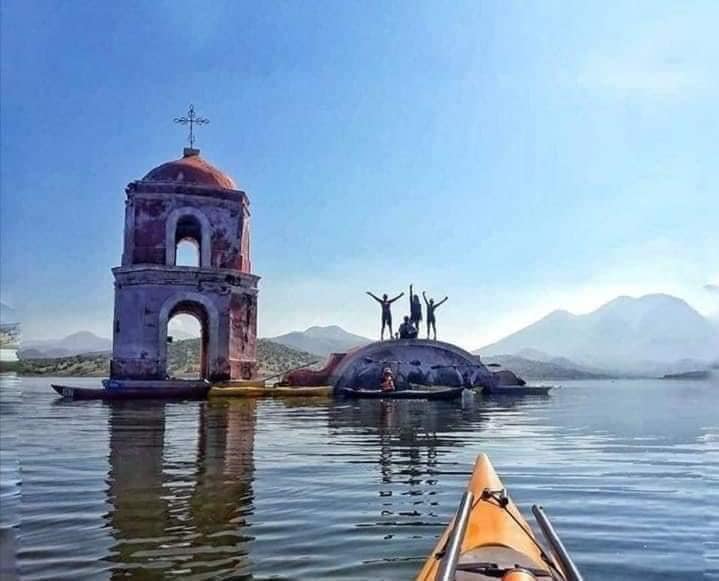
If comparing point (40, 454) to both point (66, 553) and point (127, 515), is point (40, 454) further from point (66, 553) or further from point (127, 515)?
point (66, 553)

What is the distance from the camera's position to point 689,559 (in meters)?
5.70

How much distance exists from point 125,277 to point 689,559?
24.2 m

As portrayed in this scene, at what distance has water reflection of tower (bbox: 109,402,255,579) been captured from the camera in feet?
17.2

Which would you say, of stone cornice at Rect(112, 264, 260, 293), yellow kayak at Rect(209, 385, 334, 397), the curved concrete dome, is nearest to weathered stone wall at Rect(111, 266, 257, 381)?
stone cornice at Rect(112, 264, 260, 293)

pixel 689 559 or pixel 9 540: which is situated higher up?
pixel 9 540

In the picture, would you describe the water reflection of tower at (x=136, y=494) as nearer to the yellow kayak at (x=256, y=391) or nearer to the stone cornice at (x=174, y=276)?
the yellow kayak at (x=256, y=391)

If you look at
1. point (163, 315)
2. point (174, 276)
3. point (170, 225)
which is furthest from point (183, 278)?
point (170, 225)

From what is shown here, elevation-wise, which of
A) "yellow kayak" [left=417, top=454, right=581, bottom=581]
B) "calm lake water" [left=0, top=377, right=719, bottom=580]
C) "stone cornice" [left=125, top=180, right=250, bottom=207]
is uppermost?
"stone cornice" [left=125, top=180, right=250, bottom=207]

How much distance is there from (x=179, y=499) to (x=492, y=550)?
408cm

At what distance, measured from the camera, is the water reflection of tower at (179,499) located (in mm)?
5230

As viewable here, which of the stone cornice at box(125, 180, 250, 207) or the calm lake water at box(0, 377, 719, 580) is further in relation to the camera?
the stone cornice at box(125, 180, 250, 207)

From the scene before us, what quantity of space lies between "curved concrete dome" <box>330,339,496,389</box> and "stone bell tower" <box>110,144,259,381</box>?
5.03 metres

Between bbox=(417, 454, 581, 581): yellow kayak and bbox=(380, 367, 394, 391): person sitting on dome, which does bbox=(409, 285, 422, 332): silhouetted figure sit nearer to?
bbox=(380, 367, 394, 391): person sitting on dome

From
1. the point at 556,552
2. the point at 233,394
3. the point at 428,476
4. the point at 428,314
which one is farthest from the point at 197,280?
the point at 556,552
